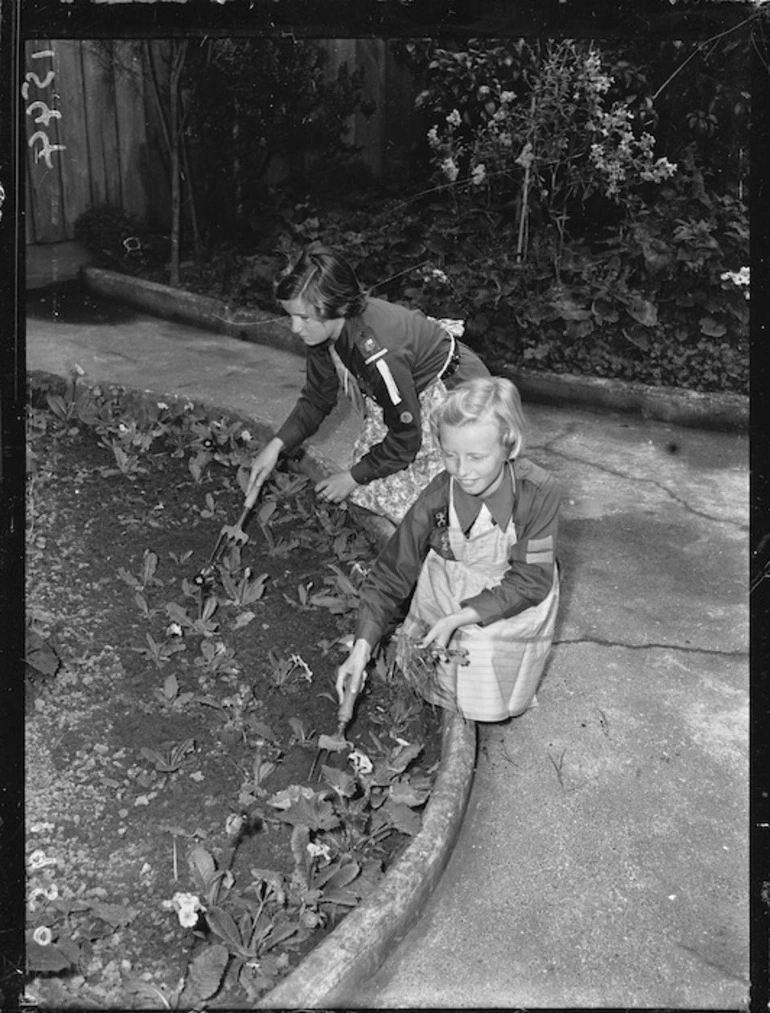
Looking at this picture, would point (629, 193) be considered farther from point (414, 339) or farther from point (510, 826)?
point (510, 826)

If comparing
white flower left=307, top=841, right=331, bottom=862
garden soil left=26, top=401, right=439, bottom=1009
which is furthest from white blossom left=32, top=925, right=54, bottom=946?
white flower left=307, top=841, right=331, bottom=862

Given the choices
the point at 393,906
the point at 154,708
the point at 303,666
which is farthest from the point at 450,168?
the point at 393,906

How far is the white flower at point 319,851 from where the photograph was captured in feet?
9.12

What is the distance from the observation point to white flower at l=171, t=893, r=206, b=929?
2486 mm

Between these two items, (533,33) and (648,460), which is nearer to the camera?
(533,33)

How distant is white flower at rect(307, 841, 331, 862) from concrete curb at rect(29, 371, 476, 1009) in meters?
0.15

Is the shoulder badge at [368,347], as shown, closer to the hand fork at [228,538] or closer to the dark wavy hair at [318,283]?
the dark wavy hair at [318,283]

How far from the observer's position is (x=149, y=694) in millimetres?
3488

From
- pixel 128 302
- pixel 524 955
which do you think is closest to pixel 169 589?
pixel 524 955

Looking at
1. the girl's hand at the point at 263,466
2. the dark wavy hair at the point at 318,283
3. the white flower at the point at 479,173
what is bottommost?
the girl's hand at the point at 263,466

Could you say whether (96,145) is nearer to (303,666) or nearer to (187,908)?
(303,666)

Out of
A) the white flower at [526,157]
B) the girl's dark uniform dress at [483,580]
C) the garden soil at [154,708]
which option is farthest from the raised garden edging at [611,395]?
the girl's dark uniform dress at [483,580]

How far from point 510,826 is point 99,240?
21.8 feet

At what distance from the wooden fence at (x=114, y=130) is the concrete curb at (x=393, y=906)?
6.23 m
